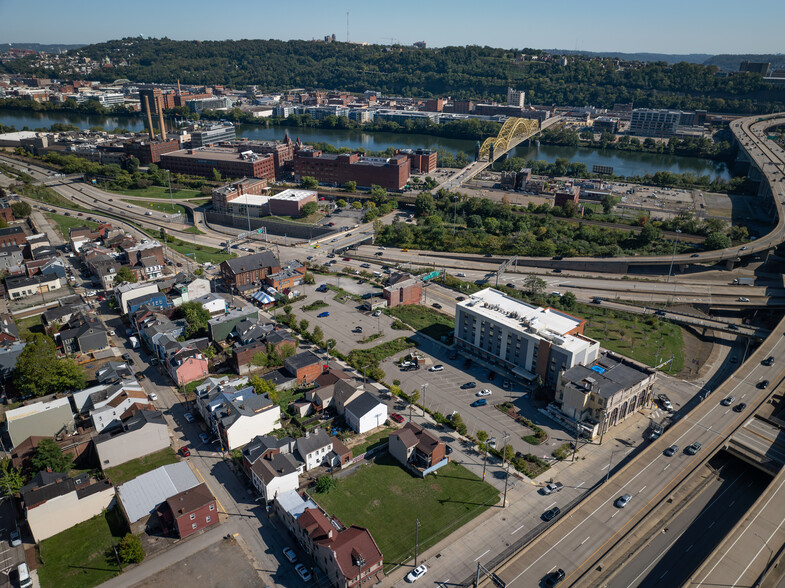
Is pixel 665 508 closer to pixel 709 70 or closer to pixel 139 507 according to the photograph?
pixel 139 507

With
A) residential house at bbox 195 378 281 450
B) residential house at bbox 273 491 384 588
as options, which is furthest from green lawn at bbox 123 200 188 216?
residential house at bbox 273 491 384 588

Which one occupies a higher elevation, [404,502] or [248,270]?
[248,270]

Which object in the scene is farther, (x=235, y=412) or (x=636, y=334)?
(x=636, y=334)

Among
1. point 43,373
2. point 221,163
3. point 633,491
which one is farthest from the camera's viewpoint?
point 221,163

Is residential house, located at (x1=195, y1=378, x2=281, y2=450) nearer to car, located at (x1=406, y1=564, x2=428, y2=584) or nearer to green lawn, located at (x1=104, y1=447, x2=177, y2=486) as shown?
green lawn, located at (x1=104, y1=447, x2=177, y2=486)

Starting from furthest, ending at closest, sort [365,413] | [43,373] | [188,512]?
[43,373] < [365,413] < [188,512]

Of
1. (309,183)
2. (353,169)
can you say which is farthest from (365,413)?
(353,169)

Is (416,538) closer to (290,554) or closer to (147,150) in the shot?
(290,554)
